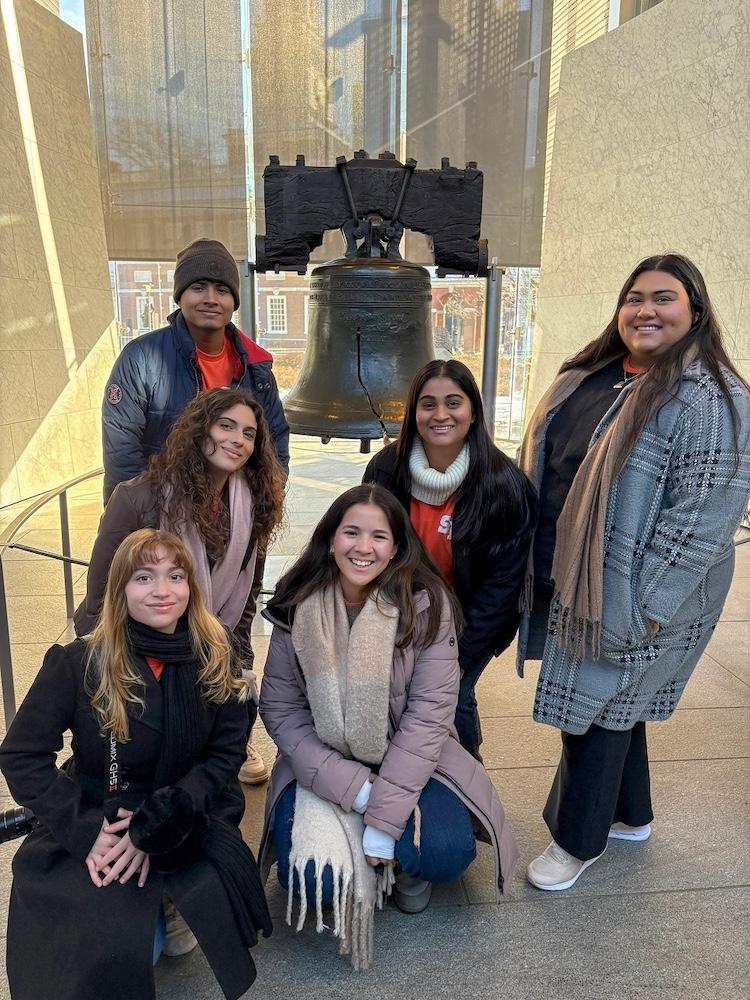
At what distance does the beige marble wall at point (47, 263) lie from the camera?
250 inches

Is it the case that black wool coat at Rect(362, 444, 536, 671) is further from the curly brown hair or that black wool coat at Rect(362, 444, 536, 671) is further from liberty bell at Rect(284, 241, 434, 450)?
liberty bell at Rect(284, 241, 434, 450)

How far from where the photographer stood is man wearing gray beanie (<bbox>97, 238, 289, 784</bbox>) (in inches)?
93.0

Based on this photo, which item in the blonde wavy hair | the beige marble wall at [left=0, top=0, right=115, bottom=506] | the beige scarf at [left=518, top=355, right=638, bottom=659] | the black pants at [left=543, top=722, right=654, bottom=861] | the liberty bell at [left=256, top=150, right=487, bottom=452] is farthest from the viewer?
the beige marble wall at [left=0, top=0, right=115, bottom=506]

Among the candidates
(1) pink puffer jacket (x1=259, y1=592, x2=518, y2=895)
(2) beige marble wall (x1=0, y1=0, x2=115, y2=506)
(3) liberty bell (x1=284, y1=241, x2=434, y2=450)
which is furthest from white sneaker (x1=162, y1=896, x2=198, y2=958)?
(2) beige marble wall (x1=0, y1=0, x2=115, y2=506)

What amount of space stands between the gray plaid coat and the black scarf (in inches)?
33.8

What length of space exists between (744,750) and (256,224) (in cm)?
557

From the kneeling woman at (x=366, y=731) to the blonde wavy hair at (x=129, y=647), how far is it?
0.77 ft

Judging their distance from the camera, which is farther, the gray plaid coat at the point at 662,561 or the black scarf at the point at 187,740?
the gray plaid coat at the point at 662,561

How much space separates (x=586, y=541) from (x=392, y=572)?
492 mm

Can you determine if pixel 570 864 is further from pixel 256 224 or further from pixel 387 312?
pixel 256 224

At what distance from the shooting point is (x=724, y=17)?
5391 mm

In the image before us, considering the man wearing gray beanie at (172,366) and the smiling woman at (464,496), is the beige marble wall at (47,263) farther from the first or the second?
the smiling woman at (464,496)

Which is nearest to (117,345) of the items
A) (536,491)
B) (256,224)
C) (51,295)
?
(51,295)

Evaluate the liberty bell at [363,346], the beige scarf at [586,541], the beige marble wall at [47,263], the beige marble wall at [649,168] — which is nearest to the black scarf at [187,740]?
the beige scarf at [586,541]
